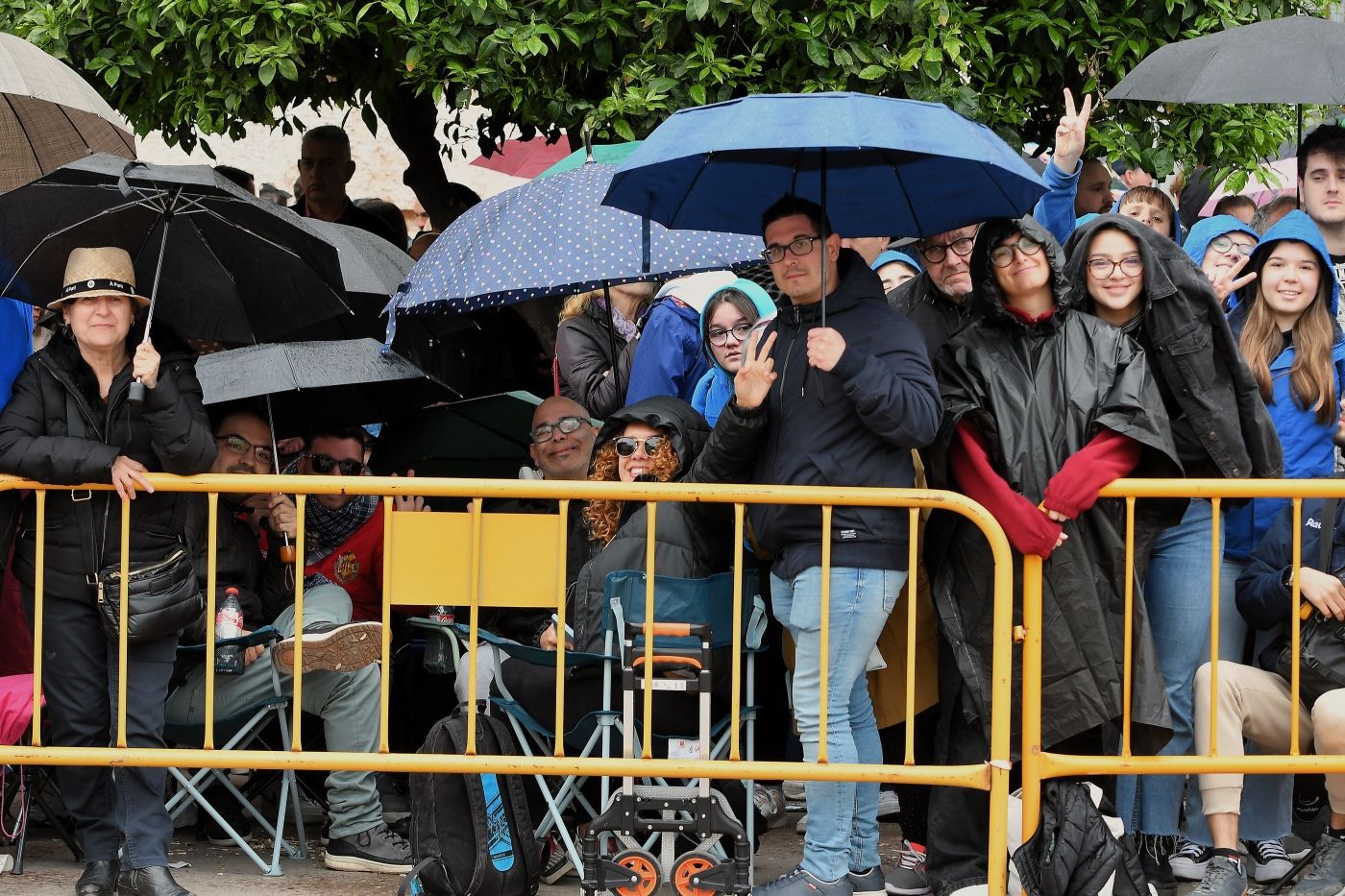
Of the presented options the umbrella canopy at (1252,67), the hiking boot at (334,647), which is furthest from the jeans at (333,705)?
the umbrella canopy at (1252,67)

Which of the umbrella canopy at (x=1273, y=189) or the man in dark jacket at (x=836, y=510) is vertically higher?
the umbrella canopy at (x=1273, y=189)

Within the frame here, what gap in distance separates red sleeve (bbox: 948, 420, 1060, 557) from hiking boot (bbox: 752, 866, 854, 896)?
3.81 ft

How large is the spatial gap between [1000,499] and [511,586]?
5.02ft

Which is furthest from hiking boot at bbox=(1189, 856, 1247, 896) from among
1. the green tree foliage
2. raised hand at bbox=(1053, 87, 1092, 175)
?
the green tree foliage

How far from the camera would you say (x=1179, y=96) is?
6520mm

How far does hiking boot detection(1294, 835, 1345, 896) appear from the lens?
5.82m

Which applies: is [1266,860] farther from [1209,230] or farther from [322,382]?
[322,382]

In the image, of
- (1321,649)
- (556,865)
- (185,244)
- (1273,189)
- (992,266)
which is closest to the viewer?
(992,266)

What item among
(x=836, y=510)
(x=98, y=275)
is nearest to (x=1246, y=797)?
(x=836, y=510)

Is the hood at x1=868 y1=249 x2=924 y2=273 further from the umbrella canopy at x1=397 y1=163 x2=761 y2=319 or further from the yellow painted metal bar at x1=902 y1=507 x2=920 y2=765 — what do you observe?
the yellow painted metal bar at x1=902 y1=507 x2=920 y2=765

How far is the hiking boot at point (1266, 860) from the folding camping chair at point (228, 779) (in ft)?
10.8

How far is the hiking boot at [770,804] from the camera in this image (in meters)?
6.75

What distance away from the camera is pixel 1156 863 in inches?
231

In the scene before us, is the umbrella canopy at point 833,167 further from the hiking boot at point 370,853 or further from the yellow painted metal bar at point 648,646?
the hiking boot at point 370,853
